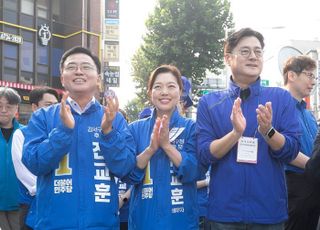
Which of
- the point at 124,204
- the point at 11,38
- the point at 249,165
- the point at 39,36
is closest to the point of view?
the point at 249,165

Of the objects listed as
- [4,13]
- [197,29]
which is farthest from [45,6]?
[197,29]

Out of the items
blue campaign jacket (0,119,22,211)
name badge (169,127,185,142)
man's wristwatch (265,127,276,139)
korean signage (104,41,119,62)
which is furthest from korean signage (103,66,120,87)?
man's wristwatch (265,127,276,139)

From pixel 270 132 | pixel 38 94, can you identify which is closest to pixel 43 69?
pixel 38 94

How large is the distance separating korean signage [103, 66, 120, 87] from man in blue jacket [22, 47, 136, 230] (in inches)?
737

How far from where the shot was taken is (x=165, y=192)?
3.31 metres

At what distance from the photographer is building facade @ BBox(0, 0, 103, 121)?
21672 mm

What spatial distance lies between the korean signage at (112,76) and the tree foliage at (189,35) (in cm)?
192

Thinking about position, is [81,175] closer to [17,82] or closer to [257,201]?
[257,201]

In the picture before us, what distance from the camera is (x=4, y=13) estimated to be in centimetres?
2150

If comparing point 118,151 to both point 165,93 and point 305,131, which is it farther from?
point 305,131

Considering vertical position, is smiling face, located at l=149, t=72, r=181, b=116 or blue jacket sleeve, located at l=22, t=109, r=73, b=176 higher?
smiling face, located at l=149, t=72, r=181, b=116

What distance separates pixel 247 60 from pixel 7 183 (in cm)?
297

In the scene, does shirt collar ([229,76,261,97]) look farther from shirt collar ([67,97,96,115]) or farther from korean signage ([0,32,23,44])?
korean signage ([0,32,23,44])

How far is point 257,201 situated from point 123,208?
1.80 metres
